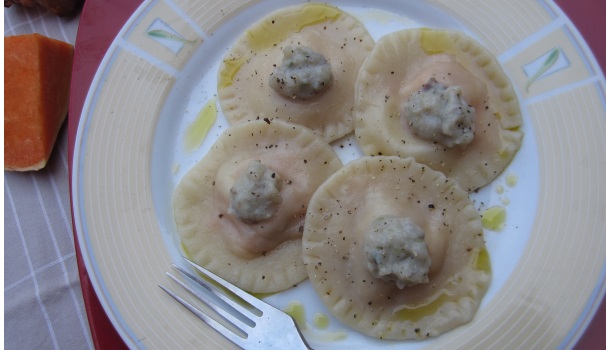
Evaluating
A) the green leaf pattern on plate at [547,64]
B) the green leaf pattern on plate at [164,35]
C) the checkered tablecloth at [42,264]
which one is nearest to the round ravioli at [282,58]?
the green leaf pattern on plate at [164,35]

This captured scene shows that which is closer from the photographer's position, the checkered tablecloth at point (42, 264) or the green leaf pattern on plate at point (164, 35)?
the green leaf pattern on plate at point (164, 35)

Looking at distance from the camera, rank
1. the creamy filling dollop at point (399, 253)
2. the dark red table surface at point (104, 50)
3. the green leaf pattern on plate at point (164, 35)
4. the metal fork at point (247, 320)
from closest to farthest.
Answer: the creamy filling dollop at point (399, 253)
the metal fork at point (247, 320)
the dark red table surface at point (104, 50)
the green leaf pattern on plate at point (164, 35)

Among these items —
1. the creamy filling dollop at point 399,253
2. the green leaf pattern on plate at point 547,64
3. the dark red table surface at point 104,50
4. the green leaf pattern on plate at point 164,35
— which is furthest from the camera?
the green leaf pattern on plate at point 164,35

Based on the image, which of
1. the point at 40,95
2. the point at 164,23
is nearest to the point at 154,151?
the point at 164,23

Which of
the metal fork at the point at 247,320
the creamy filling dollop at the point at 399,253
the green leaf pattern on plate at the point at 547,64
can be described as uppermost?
the green leaf pattern on plate at the point at 547,64

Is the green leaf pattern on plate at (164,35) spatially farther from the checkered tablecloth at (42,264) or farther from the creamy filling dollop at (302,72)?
the checkered tablecloth at (42,264)

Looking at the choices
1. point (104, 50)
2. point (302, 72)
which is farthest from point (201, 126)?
point (104, 50)

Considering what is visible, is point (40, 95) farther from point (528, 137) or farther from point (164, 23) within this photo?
point (528, 137)

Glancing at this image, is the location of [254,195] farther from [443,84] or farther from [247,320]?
[443,84]
